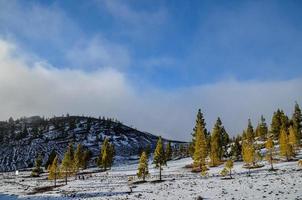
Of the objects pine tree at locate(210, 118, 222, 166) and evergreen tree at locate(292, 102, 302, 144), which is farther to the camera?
evergreen tree at locate(292, 102, 302, 144)

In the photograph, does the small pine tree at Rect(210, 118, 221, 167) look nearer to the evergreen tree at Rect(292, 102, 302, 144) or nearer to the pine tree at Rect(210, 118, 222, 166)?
the pine tree at Rect(210, 118, 222, 166)

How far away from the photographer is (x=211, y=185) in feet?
181

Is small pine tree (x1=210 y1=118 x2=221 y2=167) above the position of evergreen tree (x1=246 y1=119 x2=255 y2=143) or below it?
below

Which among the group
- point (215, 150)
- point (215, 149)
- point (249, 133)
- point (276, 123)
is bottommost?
point (215, 150)

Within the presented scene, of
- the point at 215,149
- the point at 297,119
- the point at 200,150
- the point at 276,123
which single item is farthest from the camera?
the point at 276,123

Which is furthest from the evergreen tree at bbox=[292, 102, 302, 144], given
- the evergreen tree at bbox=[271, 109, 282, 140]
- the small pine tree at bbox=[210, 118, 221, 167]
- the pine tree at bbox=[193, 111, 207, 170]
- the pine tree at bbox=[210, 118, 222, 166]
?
the pine tree at bbox=[193, 111, 207, 170]

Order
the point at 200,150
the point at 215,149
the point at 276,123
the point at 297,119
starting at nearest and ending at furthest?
the point at 200,150 < the point at 215,149 < the point at 297,119 < the point at 276,123

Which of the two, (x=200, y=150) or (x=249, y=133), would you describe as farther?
(x=249, y=133)

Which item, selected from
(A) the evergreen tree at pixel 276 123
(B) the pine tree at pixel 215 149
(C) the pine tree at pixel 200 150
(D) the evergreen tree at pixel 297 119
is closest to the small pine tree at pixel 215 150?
(B) the pine tree at pixel 215 149

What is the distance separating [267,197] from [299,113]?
84.3 meters

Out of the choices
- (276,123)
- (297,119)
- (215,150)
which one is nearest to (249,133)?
(276,123)

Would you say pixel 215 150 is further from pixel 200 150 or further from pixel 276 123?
pixel 276 123

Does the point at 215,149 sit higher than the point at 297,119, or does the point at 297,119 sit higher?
the point at 297,119

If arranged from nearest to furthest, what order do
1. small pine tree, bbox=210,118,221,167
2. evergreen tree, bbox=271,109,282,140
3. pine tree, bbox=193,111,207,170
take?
1. pine tree, bbox=193,111,207,170
2. small pine tree, bbox=210,118,221,167
3. evergreen tree, bbox=271,109,282,140
